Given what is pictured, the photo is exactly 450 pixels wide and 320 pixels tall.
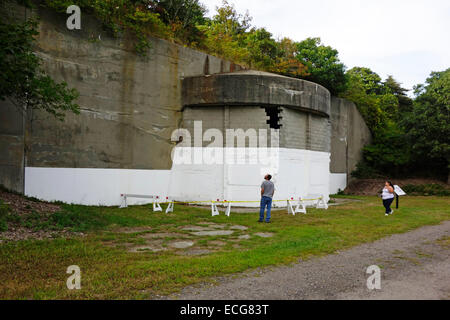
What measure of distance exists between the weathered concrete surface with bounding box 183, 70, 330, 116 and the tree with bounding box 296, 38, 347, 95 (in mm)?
14096

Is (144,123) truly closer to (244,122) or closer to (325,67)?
(244,122)

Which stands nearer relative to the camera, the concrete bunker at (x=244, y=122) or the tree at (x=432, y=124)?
the concrete bunker at (x=244, y=122)

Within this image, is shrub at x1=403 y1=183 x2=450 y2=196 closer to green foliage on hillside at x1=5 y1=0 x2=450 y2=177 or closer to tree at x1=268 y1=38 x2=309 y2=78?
green foliage on hillside at x1=5 y1=0 x2=450 y2=177

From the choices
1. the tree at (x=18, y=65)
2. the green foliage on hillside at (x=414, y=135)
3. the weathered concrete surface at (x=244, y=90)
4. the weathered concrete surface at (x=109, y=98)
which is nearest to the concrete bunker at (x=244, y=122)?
the weathered concrete surface at (x=244, y=90)

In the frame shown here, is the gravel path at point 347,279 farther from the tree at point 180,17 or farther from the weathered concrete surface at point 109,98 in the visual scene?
the tree at point 180,17

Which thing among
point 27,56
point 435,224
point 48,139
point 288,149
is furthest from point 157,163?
point 435,224

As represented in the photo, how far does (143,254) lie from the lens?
7.33 m

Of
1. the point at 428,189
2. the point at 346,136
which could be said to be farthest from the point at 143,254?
the point at 428,189

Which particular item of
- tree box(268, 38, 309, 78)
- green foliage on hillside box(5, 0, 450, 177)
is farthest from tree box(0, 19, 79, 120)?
tree box(268, 38, 309, 78)

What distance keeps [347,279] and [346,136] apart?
23.8 m

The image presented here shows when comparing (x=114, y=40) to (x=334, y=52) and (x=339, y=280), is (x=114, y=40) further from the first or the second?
(x=334, y=52)

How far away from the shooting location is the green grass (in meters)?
5.25

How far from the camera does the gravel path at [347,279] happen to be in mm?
5086
